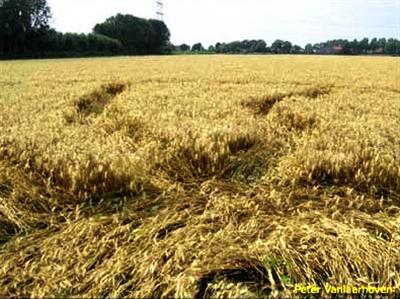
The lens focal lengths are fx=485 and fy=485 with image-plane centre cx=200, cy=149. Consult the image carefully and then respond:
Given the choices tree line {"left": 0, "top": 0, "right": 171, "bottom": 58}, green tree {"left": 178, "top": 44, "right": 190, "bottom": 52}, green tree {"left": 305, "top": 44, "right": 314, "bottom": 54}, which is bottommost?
green tree {"left": 178, "top": 44, "right": 190, "bottom": 52}

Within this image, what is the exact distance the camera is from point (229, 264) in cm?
300

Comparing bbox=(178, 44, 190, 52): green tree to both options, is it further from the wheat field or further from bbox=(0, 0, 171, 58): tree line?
the wheat field

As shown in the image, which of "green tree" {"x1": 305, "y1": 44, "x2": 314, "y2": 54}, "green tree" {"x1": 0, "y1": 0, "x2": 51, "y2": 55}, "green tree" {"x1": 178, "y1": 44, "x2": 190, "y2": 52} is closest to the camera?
"green tree" {"x1": 0, "y1": 0, "x2": 51, "y2": 55}

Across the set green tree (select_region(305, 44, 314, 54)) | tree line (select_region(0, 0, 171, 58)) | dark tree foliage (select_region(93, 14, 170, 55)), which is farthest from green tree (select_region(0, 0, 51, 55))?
green tree (select_region(305, 44, 314, 54))

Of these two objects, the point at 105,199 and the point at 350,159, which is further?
the point at 350,159

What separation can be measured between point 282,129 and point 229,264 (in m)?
3.30

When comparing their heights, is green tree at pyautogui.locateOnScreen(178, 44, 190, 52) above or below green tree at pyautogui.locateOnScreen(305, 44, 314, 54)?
below

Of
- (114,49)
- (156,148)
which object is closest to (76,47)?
(114,49)

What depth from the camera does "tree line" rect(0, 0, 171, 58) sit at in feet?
225

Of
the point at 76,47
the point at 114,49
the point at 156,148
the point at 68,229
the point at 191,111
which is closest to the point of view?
the point at 68,229

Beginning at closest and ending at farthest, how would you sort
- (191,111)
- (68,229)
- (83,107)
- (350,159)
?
(68,229)
(350,159)
(191,111)
(83,107)

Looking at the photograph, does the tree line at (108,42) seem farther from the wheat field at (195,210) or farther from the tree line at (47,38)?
the wheat field at (195,210)

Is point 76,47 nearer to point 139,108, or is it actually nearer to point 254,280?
point 139,108

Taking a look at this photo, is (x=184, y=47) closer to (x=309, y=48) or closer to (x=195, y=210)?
(x=309, y=48)
